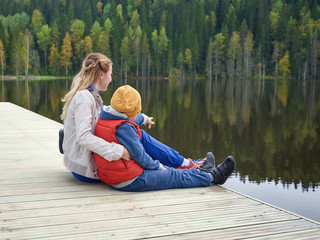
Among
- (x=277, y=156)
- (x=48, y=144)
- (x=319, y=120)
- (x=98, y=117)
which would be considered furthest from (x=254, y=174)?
(x=319, y=120)

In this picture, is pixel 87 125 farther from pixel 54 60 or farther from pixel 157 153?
pixel 54 60

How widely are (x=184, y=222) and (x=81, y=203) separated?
871 millimetres

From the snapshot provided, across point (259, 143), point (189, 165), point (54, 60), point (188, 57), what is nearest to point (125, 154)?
point (189, 165)

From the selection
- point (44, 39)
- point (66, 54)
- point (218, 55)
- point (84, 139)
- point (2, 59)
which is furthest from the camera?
point (218, 55)

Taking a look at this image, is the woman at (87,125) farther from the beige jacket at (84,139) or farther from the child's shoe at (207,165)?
the child's shoe at (207,165)

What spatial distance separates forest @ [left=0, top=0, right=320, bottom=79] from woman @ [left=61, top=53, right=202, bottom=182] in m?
58.1

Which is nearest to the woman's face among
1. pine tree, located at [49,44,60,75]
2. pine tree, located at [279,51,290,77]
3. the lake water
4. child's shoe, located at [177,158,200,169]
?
child's shoe, located at [177,158,200,169]

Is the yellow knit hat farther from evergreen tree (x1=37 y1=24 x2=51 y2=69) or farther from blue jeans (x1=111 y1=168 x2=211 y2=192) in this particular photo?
evergreen tree (x1=37 y1=24 x2=51 y2=69)

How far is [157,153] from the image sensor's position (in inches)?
147

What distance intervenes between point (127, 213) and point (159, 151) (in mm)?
914

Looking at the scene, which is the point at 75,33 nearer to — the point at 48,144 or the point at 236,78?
the point at 236,78

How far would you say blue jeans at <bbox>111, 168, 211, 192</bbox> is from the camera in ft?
11.2

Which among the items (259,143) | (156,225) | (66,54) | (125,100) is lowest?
(259,143)

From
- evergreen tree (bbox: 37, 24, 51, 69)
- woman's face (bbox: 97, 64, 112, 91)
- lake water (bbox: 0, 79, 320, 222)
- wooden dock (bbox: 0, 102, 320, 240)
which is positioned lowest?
lake water (bbox: 0, 79, 320, 222)
